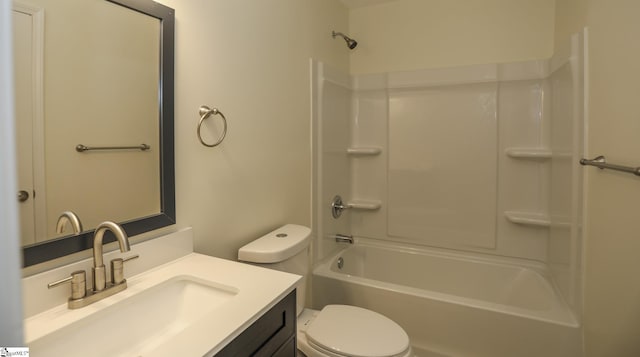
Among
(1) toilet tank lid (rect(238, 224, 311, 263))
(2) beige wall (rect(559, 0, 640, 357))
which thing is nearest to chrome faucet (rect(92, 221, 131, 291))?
(1) toilet tank lid (rect(238, 224, 311, 263))

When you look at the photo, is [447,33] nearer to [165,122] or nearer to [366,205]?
[366,205]

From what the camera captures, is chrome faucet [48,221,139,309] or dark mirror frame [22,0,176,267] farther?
dark mirror frame [22,0,176,267]

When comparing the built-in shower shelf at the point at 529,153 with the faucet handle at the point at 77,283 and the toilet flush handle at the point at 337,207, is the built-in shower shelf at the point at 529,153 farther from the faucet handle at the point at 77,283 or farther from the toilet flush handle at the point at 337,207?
the faucet handle at the point at 77,283

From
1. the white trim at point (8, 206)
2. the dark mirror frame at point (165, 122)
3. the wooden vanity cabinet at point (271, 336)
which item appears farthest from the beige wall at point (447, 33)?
the white trim at point (8, 206)

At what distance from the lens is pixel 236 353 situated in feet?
2.68

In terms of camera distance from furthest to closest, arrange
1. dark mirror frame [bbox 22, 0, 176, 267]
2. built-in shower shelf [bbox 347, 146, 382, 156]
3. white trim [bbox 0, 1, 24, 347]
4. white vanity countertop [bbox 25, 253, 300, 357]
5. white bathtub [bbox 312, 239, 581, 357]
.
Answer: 1. built-in shower shelf [bbox 347, 146, 382, 156]
2. white bathtub [bbox 312, 239, 581, 357]
3. dark mirror frame [bbox 22, 0, 176, 267]
4. white vanity countertop [bbox 25, 253, 300, 357]
5. white trim [bbox 0, 1, 24, 347]

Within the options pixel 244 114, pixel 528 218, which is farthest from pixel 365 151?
pixel 244 114

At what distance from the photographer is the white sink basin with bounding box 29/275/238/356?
2.60ft

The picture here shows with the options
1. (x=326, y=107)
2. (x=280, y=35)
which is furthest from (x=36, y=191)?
(x=326, y=107)

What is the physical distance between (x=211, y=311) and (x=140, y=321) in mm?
247

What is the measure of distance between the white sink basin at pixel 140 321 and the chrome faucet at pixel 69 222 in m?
0.21

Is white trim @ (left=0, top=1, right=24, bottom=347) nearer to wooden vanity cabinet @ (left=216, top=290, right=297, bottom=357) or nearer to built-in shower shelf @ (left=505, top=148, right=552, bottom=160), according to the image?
wooden vanity cabinet @ (left=216, top=290, right=297, bottom=357)

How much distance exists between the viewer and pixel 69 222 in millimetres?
895

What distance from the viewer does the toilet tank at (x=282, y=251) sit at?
4.63 feet
